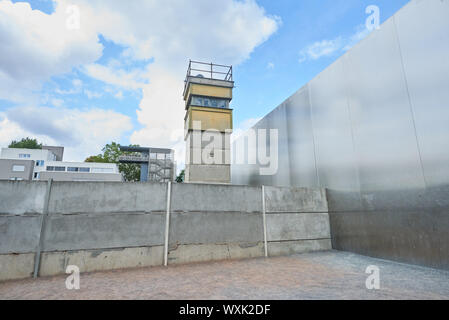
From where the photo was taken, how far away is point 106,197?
18.3ft

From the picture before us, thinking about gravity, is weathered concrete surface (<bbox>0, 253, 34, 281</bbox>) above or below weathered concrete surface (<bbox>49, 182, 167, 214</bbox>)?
below

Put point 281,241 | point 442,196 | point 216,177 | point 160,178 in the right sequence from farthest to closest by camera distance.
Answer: point 160,178, point 216,177, point 281,241, point 442,196

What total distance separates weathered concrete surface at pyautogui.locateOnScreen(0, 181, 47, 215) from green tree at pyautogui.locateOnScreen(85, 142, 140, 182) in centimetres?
4099

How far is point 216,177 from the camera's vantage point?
40.6ft

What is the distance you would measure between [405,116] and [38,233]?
8981 millimetres

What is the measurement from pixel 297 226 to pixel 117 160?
44.8 m

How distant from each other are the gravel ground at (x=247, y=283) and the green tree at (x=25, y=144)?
69295 mm

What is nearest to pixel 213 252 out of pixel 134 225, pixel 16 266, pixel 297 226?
pixel 134 225

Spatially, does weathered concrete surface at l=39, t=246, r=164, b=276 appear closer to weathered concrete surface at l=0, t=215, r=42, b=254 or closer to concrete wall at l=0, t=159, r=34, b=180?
weathered concrete surface at l=0, t=215, r=42, b=254

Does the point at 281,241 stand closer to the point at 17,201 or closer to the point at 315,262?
the point at 315,262

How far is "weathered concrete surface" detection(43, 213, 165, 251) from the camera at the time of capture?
513cm

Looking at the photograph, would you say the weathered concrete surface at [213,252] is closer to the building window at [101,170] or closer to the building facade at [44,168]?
the building facade at [44,168]

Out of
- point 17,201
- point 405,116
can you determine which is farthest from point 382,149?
point 17,201

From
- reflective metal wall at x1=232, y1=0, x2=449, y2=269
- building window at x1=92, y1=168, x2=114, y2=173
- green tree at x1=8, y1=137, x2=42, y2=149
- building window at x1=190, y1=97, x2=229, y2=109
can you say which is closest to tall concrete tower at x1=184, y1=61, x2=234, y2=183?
building window at x1=190, y1=97, x2=229, y2=109
